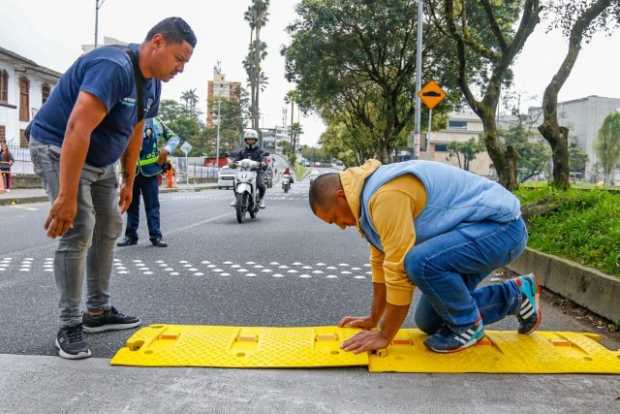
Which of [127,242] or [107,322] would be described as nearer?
[107,322]

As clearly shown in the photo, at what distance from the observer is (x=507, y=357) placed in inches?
110

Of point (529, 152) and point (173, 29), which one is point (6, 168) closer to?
point (173, 29)

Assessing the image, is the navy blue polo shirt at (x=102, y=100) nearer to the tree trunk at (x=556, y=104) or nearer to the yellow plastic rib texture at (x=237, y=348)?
the yellow plastic rib texture at (x=237, y=348)

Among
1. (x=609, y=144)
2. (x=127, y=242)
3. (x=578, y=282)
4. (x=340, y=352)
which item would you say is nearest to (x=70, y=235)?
(x=340, y=352)

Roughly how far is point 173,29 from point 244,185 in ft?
24.7

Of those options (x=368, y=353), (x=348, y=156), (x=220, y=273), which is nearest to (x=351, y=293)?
(x=220, y=273)

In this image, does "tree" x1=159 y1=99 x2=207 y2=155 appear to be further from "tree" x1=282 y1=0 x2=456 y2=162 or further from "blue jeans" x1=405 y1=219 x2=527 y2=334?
"blue jeans" x1=405 y1=219 x2=527 y2=334

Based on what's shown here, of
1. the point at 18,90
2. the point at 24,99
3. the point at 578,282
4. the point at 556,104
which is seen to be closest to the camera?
the point at 578,282

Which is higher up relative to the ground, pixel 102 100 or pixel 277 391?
pixel 102 100

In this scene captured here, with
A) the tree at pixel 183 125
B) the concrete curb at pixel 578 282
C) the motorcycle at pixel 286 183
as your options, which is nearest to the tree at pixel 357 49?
the motorcycle at pixel 286 183

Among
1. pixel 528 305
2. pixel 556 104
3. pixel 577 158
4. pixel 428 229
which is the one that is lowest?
pixel 528 305

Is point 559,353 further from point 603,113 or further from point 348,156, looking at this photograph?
point 603,113

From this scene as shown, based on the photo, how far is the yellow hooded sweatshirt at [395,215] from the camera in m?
2.42

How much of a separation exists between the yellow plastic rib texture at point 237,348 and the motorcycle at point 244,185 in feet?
23.2
